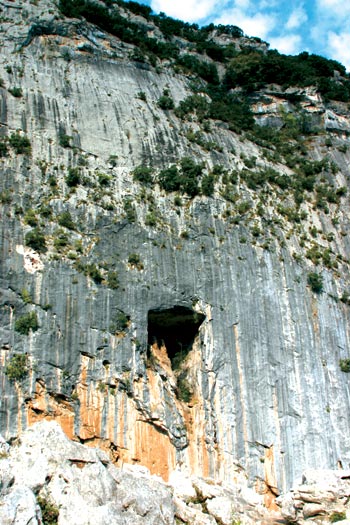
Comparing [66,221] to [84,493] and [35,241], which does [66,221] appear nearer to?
[35,241]

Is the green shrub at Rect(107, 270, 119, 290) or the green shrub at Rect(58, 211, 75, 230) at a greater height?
the green shrub at Rect(58, 211, 75, 230)

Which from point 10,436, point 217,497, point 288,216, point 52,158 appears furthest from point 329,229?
point 10,436

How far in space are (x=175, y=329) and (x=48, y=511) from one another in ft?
47.6

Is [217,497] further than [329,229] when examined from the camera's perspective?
No

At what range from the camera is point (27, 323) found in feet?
102

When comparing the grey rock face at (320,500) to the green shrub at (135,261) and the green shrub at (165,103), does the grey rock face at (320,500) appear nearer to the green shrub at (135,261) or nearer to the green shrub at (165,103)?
the green shrub at (135,261)

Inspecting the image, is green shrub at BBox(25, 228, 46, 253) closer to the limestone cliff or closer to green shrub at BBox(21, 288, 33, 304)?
the limestone cliff

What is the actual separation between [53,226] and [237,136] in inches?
667

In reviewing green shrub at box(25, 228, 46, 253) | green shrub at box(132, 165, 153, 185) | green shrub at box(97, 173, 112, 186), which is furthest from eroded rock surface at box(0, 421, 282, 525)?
green shrub at box(132, 165, 153, 185)

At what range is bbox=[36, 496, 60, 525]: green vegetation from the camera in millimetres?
23333

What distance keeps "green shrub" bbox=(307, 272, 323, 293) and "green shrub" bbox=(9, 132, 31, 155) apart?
52.0ft

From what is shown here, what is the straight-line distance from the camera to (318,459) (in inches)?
1344

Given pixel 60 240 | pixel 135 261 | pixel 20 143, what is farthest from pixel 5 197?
pixel 135 261

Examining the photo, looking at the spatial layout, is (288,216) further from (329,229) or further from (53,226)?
(53,226)
